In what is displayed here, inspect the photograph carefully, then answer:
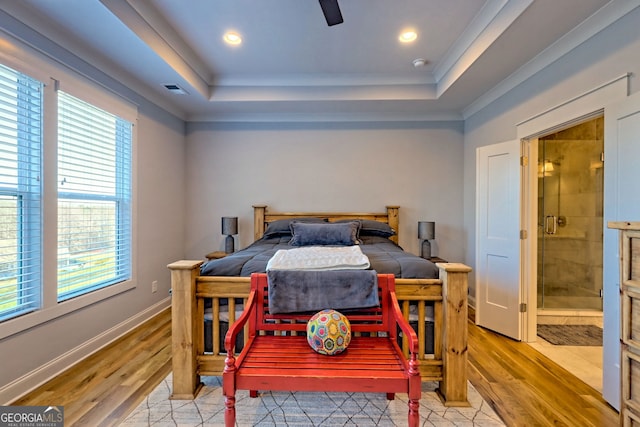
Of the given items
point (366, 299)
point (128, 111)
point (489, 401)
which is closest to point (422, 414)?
point (489, 401)

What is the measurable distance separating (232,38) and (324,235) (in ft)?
6.74

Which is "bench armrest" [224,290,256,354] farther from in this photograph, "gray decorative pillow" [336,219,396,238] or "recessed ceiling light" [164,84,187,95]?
"recessed ceiling light" [164,84,187,95]

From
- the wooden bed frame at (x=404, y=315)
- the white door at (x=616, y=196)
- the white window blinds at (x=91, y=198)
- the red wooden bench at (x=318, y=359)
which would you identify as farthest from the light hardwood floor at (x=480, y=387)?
the red wooden bench at (x=318, y=359)

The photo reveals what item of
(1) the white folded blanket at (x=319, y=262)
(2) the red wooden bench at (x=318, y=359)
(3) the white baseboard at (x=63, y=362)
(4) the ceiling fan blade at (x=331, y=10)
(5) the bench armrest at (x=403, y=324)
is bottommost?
(3) the white baseboard at (x=63, y=362)

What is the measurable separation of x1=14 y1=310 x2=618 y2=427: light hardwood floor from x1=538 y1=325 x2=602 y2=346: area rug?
0.42 metres

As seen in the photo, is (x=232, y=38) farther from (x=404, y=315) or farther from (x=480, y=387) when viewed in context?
(x=480, y=387)

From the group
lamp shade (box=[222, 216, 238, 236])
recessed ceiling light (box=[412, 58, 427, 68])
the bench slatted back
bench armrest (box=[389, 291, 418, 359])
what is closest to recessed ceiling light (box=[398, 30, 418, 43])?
recessed ceiling light (box=[412, 58, 427, 68])

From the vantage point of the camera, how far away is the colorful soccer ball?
59.8 inches

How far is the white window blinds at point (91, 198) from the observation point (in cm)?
226

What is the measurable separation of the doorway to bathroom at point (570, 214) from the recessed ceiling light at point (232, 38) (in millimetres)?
3765

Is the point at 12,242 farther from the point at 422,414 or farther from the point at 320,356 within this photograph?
the point at 422,414

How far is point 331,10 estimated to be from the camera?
1.69 meters

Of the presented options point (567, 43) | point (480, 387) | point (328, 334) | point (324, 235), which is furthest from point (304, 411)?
point (567, 43)

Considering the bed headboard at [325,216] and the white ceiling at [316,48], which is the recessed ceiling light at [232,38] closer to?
the white ceiling at [316,48]
